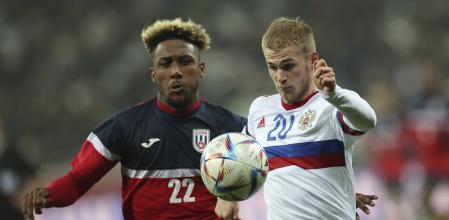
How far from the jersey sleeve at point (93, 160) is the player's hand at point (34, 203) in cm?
16

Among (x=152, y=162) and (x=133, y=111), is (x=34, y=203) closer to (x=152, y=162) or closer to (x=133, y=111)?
(x=152, y=162)

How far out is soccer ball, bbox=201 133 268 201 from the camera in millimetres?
4031

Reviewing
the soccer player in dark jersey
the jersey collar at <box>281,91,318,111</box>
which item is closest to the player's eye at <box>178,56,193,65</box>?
the soccer player in dark jersey

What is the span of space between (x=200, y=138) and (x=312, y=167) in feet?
3.17

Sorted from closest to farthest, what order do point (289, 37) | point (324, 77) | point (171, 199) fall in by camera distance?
point (324, 77)
point (289, 37)
point (171, 199)

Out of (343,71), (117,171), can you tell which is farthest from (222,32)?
(117,171)

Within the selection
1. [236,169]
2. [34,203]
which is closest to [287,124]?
[236,169]

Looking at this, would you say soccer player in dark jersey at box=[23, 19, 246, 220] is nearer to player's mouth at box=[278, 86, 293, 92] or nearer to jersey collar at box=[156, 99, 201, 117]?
jersey collar at box=[156, 99, 201, 117]

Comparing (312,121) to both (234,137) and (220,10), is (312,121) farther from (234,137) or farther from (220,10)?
(220,10)

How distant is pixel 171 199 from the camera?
477 cm

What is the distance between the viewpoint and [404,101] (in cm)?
1103

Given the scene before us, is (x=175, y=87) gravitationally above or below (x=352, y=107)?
above

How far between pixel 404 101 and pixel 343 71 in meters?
1.25

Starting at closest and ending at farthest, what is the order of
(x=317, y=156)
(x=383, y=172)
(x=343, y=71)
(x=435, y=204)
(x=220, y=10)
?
(x=317, y=156), (x=435, y=204), (x=383, y=172), (x=343, y=71), (x=220, y=10)
